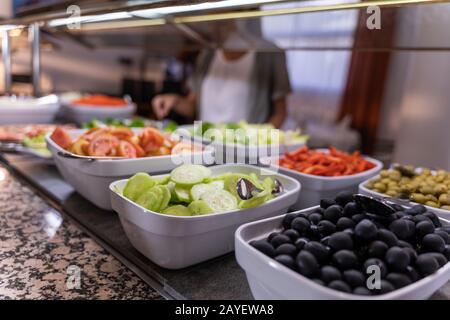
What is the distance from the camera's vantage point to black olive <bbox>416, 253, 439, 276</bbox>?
0.58 metres

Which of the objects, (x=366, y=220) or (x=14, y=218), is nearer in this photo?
(x=366, y=220)

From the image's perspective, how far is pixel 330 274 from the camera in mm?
542

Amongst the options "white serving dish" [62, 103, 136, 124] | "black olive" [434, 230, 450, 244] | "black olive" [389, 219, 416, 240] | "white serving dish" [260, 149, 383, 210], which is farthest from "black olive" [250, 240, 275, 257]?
"white serving dish" [62, 103, 136, 124]

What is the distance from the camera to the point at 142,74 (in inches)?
173

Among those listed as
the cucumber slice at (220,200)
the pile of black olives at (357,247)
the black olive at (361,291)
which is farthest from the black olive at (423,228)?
the cucumber slice at (220,200)

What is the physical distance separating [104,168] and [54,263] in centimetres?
27

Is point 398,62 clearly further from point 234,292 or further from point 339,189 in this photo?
point 234,292

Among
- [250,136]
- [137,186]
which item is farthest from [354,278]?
[250,136]

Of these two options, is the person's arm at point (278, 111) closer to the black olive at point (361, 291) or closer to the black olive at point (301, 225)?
the black olive at point (301, 225)

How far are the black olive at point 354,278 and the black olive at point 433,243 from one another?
0.56ft

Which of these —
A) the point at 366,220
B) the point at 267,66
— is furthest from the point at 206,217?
the point at 267,66

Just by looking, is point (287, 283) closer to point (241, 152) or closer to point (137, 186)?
point (137, 186)

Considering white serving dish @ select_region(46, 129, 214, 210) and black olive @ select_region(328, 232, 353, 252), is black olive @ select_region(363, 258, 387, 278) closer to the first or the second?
black olive @ select_region(328, 232, 353, 252)

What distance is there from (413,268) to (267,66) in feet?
6.12
